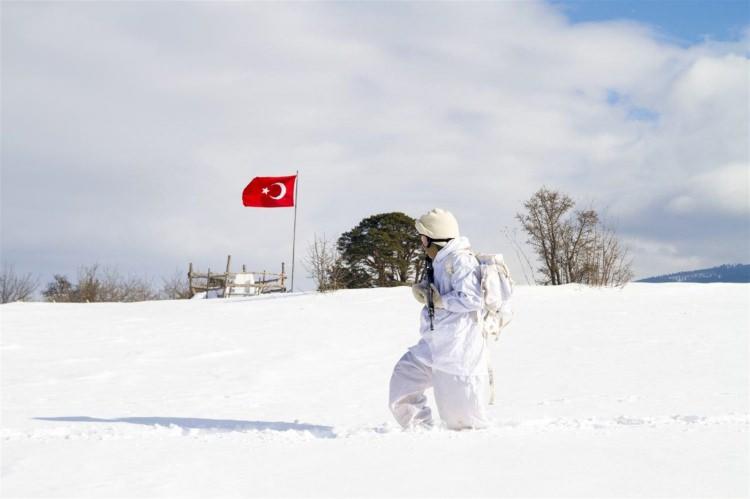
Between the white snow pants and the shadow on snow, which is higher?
the white snow pants

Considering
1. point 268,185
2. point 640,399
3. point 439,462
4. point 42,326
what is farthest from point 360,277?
point 439,462

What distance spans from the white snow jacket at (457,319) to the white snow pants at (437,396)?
0.28 ft

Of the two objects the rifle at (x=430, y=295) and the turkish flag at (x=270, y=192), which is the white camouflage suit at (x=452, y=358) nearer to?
the rifle at (x=430, y=295)

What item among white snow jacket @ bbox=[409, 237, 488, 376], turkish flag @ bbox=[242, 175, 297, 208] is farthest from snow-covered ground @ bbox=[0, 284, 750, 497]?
turkish flag @ bbox=[242, 175, 297, 208]

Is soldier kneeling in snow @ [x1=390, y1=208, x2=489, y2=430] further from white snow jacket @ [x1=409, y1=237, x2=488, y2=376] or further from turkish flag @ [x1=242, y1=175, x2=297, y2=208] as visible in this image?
turkish flag @ [x1=242, y1=175, x2=297, y2=208]

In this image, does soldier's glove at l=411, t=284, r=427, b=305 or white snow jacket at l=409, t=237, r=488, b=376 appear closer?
white snow jacket at l=409, t=237, r=488, b=376

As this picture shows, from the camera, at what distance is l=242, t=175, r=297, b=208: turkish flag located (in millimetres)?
26672

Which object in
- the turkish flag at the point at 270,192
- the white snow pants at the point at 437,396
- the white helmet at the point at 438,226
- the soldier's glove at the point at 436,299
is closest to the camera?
the white snow pants at the point at 437,396

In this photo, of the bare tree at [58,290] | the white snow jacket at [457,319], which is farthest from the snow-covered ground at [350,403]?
the bare tree at [58,290]

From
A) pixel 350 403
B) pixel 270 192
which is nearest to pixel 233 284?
pixel 270 192

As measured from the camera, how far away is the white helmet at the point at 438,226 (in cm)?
571

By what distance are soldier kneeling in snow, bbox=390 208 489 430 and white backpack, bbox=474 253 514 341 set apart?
64 millimetres

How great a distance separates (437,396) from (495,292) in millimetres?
893

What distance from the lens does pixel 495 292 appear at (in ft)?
18.4
